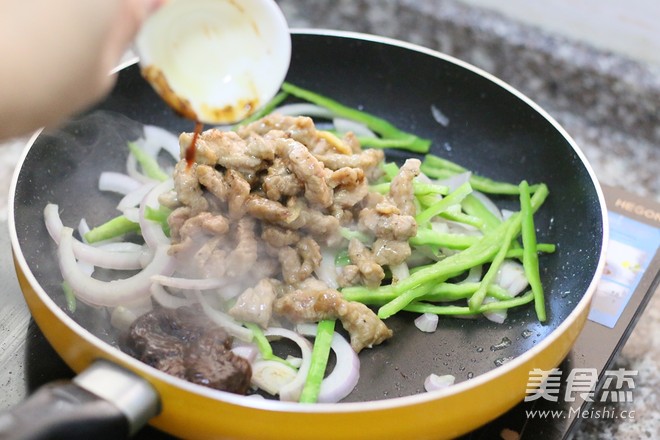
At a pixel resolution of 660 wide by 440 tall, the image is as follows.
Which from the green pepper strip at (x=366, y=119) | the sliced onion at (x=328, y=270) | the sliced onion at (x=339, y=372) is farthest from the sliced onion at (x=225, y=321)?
the green pepper strip at (x=366, y=119)

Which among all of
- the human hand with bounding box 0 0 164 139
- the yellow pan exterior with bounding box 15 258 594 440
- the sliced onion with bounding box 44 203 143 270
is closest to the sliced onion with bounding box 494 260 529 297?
the yellow pan exterior with bounding box 15 258 594 440

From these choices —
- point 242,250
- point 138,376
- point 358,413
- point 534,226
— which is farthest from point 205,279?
point 534,226

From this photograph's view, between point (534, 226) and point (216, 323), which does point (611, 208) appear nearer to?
point (534, 226)

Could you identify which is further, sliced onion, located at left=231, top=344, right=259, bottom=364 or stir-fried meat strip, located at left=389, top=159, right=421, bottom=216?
stir-fried meat strip, located at left=389, top=159, right=421, bottom=216

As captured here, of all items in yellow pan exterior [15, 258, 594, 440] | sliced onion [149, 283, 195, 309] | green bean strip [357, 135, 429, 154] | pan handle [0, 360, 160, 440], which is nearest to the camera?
pan handle [0, 360, 160, 440]

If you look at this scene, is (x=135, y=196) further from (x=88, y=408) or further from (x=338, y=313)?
(x=88, y=408)

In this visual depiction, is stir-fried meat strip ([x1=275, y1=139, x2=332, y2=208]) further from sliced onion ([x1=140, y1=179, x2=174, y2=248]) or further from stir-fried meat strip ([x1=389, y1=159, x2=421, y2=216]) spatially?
sliced onion ([x1=140, y1=179, x2=174, y2=248])
